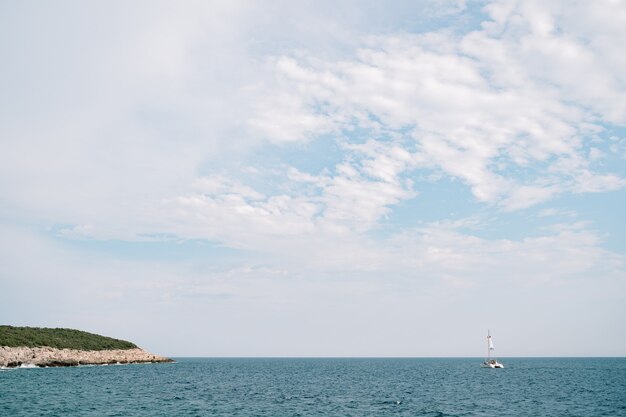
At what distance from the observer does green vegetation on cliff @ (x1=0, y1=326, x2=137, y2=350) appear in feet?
423

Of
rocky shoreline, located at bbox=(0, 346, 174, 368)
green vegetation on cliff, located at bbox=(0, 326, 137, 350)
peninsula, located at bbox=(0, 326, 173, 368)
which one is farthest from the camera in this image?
green vegetation on cliff, located at bbox=(0, 326, 137, 350)

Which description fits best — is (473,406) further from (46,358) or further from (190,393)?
(46,358)

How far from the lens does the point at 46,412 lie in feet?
165

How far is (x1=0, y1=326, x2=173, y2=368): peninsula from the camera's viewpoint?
121 m

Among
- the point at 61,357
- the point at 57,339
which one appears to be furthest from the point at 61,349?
the point at 57,339

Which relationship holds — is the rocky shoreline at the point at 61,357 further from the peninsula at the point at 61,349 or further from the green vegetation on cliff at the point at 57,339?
the green vegetation on cliff at the point at 57,339

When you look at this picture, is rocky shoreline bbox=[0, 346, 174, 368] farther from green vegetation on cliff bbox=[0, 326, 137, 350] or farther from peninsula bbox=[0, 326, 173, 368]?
green vegetation on cliff bbox=[0, 326, 137, 350]

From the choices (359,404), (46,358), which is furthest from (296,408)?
(46,358)

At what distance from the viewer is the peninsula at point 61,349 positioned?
121 meters

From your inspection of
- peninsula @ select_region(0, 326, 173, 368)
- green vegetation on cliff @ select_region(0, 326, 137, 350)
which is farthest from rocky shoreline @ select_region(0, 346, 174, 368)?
green vegetation on cliff @ select_region(0, 326, 137, 350)

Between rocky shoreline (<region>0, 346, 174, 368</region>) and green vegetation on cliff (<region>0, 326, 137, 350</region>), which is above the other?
green vegetation on cliff (<region>0, 326, 137, 350</region>)

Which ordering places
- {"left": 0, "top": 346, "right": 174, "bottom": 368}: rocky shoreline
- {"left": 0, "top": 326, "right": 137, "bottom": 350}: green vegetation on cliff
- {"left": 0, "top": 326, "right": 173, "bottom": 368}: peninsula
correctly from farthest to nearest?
{"left": 0, "top": 326, "right": 137, "bottom": 350}: green vegetation on cliff, {"left": 0, "top": 326, "right": 173, "bottom": 368}: peninsula, {"left": 0, "top": 346, "right": 174, "bottom": 368}: rocky shoreline

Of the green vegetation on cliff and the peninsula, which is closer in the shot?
the peninsula

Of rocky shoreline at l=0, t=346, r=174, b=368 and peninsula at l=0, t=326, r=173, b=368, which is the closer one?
rocky shoreline at l=0, t=346, r=174, b=368
